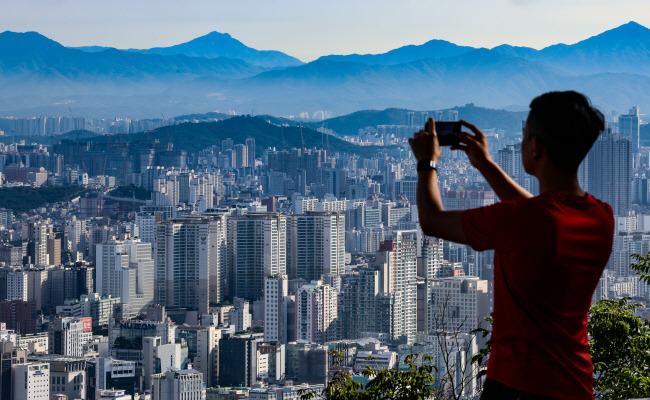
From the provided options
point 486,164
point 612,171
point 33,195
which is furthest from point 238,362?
point 33,195

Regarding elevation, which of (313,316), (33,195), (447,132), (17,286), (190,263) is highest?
(447,132)

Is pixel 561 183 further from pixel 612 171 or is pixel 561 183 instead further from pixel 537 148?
pixel 612 171

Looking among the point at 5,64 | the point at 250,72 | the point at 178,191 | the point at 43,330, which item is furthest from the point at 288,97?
the point at 43,330

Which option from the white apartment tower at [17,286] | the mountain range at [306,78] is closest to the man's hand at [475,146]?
the white apartment tower at [17,286]

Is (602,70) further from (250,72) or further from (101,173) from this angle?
(101,173)

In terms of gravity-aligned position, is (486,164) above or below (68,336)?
above

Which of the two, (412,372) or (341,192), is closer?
(412,372)
